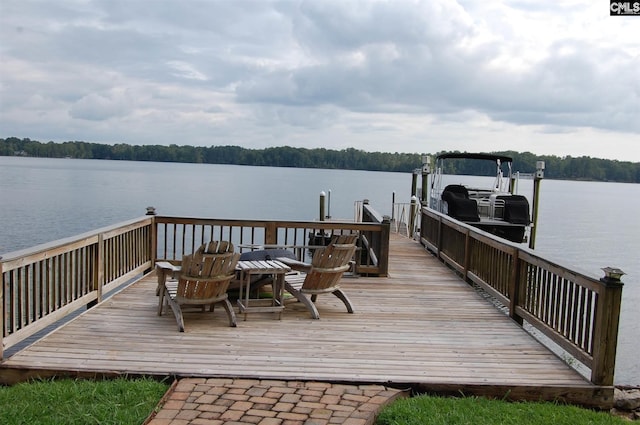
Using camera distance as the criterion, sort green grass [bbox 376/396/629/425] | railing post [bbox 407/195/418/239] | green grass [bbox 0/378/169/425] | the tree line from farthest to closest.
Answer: the tree line
railing post [bbox 407/195/418/239]
green grass [bbox 376/396/629/425]
green grass [bbox 0/378/169/425]

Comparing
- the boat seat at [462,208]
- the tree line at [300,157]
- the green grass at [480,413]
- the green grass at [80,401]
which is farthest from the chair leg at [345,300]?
the tree line at [300,157]

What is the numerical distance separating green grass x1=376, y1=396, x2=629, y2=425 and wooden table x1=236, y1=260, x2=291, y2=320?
2.39 meters

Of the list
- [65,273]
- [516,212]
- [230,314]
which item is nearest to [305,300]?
[230,314]

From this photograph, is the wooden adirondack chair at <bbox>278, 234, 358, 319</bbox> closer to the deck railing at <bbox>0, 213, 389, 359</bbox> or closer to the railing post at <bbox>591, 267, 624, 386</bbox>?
the deck railing at <bbox>0, 213, 389, 359</bbox>

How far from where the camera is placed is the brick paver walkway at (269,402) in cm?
356

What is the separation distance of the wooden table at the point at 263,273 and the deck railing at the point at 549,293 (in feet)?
8.49

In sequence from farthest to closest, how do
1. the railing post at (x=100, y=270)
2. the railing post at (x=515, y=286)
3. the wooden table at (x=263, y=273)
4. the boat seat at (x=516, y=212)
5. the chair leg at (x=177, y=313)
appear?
the boat seat at (x=516, y=212) < the railing post at (x=100, y=270) < the railing post at (x=515, y=286) < the wooden table at (x=263, y=273) < the chair leg at (x=177, y=313)

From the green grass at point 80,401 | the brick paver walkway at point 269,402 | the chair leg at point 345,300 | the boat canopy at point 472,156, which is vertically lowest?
the green grass at point 80,401

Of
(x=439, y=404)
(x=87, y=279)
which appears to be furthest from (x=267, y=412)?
(x=87, y=279)

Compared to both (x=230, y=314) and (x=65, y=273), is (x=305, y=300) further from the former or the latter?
(x=65, y=273)

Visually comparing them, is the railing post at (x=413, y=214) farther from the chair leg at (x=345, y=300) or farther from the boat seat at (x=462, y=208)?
the chair leg at (x=345, y=300)

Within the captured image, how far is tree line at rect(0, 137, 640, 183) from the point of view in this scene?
7131 centimetres

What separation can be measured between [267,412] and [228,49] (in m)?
21.5

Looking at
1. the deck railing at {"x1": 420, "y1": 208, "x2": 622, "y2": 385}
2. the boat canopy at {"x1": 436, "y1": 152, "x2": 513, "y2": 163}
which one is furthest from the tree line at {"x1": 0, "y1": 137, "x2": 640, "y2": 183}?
the deck railing at {"x1": 420, "y1": 208, "x2": 622, "y2": 385}
